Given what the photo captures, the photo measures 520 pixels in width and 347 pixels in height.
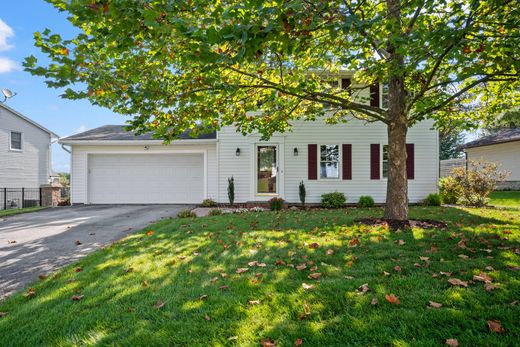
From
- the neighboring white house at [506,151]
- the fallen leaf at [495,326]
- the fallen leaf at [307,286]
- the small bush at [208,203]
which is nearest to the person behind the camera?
the fallen leaf at [495,326]

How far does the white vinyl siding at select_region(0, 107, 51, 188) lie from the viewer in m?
15.9

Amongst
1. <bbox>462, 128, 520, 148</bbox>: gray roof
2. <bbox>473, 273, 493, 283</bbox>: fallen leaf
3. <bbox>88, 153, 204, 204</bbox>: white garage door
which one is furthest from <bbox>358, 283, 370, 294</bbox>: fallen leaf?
<bbox>462, 128, 520, 148</bbox>: gray roof

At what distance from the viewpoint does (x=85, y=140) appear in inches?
488

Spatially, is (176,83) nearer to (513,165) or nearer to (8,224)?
(8,224)

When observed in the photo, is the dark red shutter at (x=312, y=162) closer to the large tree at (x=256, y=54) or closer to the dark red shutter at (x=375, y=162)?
the dark red shutter at (x=375, y=162)

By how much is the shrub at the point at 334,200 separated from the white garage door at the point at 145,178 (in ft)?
17.7

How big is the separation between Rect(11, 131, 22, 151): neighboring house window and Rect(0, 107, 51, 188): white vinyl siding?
10 cm

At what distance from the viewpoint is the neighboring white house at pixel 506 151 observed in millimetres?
17589

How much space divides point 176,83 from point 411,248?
4664mm

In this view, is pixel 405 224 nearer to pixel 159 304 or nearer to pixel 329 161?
pixel 159 304

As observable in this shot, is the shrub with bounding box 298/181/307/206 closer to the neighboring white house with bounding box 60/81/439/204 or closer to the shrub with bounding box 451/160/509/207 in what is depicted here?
the neighboring white house with bounding box 60/81/439/204

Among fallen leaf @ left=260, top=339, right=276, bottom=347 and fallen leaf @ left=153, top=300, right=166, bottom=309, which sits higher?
fallen leaf @ left=260, top=339, right=276, bottom=347

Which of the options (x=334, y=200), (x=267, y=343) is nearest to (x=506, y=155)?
(x=334, y=200)

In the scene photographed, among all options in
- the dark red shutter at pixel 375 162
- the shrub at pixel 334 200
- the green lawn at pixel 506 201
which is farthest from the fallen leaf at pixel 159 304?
the green lawn at pixel 506 201
